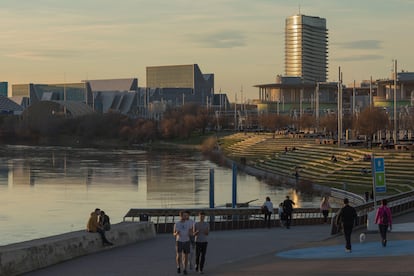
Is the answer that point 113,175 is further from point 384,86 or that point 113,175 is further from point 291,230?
point 384,86

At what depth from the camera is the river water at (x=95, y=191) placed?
36.7 metres

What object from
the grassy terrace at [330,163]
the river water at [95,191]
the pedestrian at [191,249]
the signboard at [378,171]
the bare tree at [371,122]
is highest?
the bare tree at [371,122]

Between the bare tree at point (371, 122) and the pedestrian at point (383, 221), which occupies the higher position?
the bare tree at point (371, 122)

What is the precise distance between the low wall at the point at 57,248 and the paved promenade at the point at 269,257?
22 centimetres

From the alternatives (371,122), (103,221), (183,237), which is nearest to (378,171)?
(103,221)

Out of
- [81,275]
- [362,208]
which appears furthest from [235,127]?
[81,275]

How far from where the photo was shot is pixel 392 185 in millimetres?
47688

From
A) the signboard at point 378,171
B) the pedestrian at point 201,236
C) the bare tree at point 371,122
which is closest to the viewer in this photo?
the pedestrian at point 201,236

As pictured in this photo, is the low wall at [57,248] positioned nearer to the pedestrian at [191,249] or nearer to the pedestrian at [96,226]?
the pedestrian at [96,226]

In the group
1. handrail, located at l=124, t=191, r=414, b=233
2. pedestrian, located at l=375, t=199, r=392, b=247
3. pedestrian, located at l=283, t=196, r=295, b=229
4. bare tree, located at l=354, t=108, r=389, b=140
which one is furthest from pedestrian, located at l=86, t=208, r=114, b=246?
bare tree, located at l=354, t=108, r=389, b=140

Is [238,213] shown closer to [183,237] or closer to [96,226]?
[96,226]

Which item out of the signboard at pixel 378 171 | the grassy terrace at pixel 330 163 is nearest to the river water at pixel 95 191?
the grassy terrace at pixel 330 163

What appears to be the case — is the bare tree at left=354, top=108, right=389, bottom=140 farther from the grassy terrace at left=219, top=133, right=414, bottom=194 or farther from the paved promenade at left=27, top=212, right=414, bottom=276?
the paved promenade at left=27, top=212, right=414, bottom=276

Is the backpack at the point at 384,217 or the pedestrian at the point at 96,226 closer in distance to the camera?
the backpack at the point at 384,217
